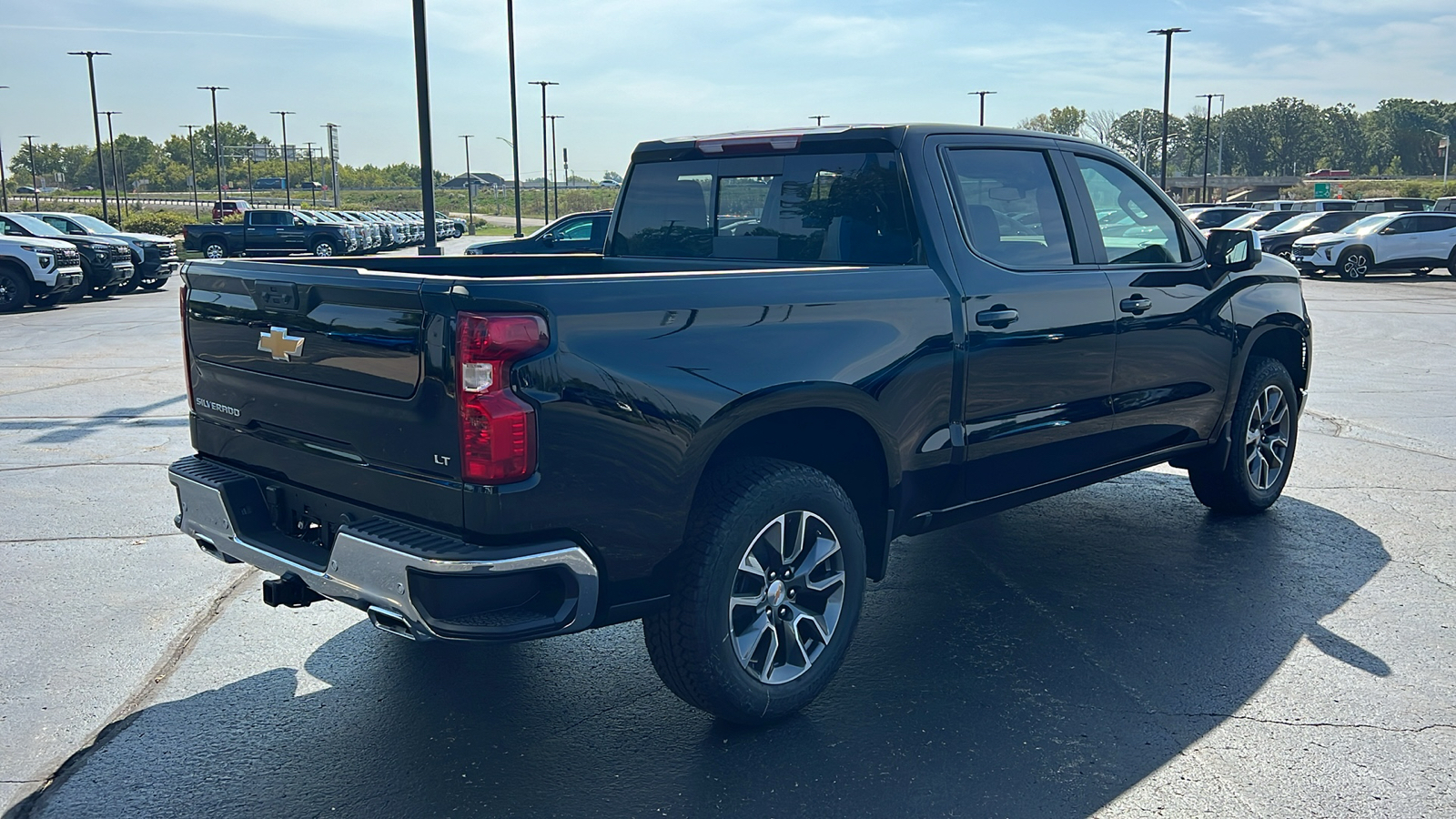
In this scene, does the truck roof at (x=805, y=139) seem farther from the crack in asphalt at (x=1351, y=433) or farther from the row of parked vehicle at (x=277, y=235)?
the row of parked vehicle at (x=277, y=235)

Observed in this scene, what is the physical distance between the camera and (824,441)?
13.5 ft

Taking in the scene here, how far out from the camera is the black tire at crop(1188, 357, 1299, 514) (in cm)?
603

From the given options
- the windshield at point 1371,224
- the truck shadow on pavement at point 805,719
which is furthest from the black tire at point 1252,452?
the windshield at point 1371,224

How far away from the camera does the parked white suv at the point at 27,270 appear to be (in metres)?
19.5

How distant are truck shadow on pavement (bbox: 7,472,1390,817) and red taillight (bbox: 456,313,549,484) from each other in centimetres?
100

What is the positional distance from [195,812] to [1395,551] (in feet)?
17.5

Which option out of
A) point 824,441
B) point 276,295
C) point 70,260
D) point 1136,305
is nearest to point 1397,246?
point 1136,305

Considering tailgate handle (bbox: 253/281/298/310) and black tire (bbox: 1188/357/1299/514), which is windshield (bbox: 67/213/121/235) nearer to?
tailgate handle (bbox: 253/281/298/310)

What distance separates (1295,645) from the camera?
14.8ft

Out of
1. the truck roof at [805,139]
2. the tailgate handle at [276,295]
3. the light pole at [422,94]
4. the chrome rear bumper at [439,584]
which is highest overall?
the light pole at [422,94]

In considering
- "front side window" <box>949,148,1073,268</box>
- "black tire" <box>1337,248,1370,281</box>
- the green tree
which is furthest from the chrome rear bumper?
the green tree

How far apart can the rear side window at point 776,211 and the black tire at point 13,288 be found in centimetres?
1800

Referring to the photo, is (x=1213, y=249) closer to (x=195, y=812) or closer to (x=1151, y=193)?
(x=1151, y=193)

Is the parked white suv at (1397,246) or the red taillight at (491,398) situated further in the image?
the parked white suv at (1397,246)
